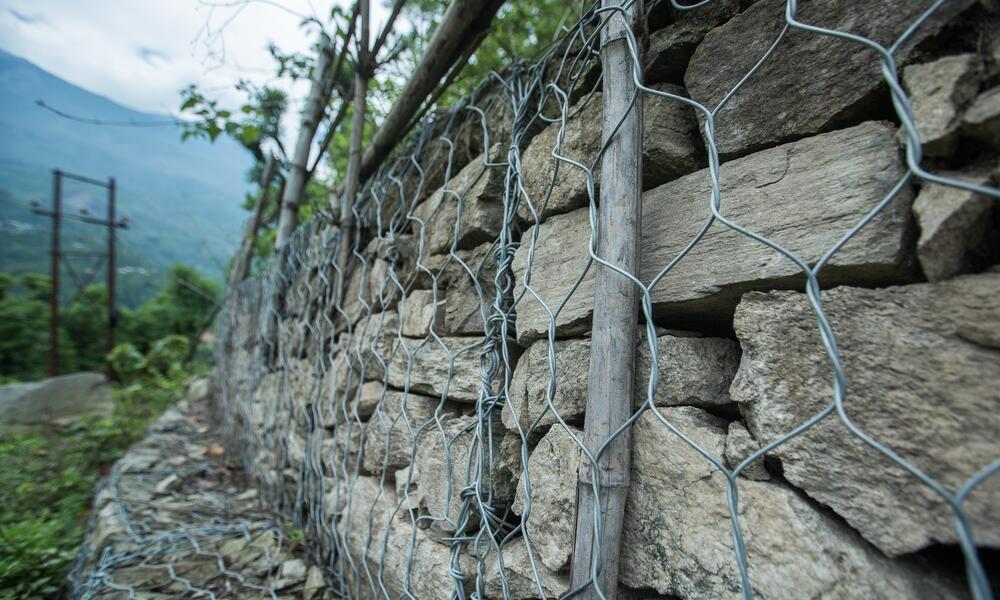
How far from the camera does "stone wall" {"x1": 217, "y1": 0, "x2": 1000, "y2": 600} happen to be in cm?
45

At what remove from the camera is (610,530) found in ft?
2.17

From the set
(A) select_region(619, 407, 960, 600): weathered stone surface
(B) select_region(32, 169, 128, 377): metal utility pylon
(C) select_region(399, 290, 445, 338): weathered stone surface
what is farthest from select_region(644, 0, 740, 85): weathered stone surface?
(B) select_region(32, 169, 128, 377): metal utility pylon

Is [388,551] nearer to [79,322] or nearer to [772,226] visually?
[772,226]

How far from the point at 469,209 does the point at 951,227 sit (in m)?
0.93

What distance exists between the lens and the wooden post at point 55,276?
863cm

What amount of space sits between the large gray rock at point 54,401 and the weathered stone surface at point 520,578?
6776mm

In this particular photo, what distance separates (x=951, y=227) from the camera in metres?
0.45

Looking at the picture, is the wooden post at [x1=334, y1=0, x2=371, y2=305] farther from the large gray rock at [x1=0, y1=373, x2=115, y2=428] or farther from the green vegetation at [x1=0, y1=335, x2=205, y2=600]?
the large gray rock at [x1=0, y1=373, x2=115, y2=428]

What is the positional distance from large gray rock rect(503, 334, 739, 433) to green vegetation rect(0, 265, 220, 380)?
963 centimetres

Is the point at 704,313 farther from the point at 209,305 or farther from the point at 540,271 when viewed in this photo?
the point at 209,305

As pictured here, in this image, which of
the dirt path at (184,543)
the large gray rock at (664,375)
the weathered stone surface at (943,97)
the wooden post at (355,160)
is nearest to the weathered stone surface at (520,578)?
the large gray rock at (664,375)

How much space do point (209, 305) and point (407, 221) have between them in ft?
45.0

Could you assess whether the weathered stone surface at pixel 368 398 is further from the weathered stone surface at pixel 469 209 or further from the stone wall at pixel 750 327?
the weathered stone surface at pixel 469 209

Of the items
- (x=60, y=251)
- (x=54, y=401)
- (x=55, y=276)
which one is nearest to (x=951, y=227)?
(x=54, y=401)
